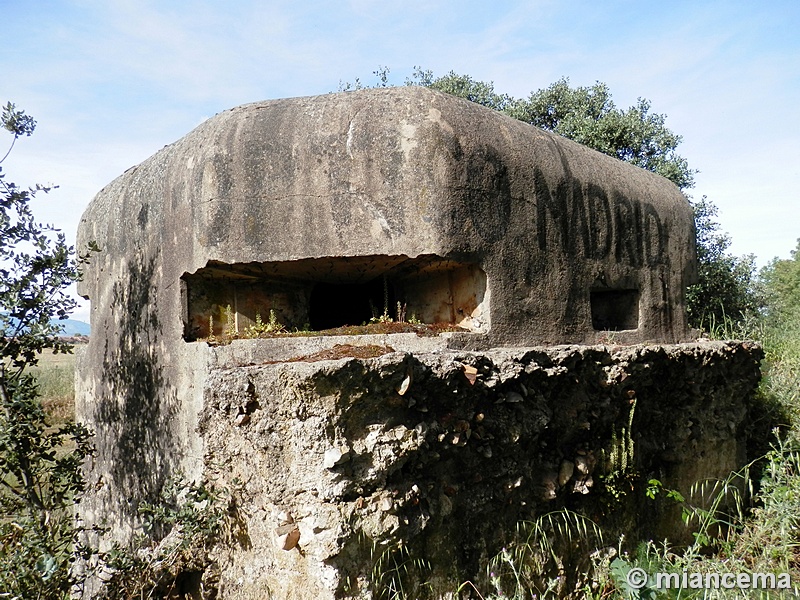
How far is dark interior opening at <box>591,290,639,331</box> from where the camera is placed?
573cm

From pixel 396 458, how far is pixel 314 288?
233 centimetres

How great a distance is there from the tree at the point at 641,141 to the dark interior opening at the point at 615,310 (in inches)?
211

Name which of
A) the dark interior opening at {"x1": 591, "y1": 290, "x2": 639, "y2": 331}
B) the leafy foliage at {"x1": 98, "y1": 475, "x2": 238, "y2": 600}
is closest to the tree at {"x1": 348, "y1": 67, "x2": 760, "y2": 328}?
the dark interior opening at {"x1": 591, "y1": 290, "x2": 639, "y2": 331}

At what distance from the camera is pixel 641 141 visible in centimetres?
1201

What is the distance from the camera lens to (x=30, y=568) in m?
3.37

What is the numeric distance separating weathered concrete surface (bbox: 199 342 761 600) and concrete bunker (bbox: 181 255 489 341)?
0.48 meters

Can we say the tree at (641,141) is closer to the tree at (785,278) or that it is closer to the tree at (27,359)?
the tree at (785,278)

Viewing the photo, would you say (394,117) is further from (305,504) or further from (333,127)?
(305,504)

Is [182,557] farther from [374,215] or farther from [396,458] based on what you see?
[374,215]

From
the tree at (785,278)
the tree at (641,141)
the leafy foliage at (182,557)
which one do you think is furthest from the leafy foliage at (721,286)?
the leafy foliage at (182,557)

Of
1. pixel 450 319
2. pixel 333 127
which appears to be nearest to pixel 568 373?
pixel 450 319

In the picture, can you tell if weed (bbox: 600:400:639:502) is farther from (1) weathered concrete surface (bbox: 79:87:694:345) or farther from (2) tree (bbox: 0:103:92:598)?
(2) tree (bbox: 0:103:92:598)

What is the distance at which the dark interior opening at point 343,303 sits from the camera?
17.7ft

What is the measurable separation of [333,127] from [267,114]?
19.4 inches
